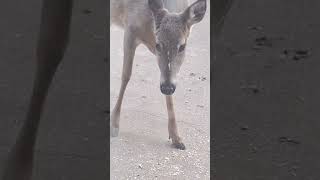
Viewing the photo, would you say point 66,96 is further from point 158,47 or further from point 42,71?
point 42,71

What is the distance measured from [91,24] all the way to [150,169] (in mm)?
988

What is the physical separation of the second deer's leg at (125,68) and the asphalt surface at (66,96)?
4 cm

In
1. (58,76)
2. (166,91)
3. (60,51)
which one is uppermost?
(60,51)

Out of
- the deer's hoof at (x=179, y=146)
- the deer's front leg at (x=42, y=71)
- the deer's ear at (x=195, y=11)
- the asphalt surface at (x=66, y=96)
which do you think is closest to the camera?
the deer's front leg at (x=42, y=71)

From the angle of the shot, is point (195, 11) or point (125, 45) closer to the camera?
point (195, 11)

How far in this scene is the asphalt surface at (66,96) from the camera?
5.80 ft

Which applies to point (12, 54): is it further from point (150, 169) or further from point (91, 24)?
point (150, 169)

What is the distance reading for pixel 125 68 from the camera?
78.1 inches

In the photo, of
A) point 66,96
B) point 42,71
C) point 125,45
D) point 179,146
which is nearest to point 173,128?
point 179,146

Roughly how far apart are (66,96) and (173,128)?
407mm
